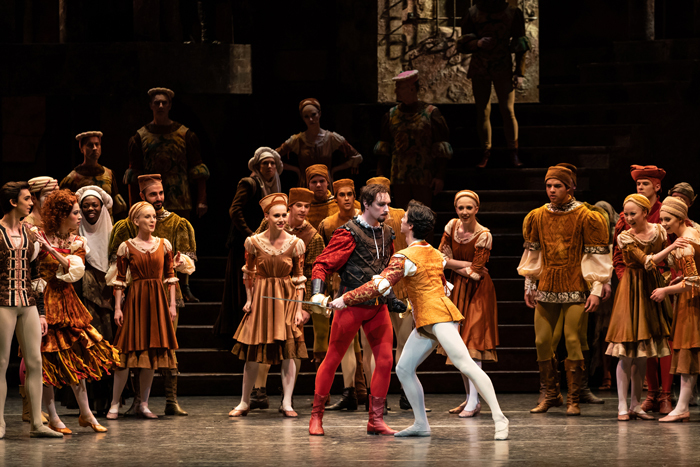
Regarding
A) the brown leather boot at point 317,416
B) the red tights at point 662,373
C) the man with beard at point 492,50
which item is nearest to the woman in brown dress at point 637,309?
the red tights at point 662,373

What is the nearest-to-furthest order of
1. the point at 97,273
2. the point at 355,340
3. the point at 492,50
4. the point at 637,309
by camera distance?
the point at 637,309
the point at 97,273
the point at 355,340
the point at 492,50

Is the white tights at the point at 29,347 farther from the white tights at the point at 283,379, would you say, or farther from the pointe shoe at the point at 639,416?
the pointe shoe at the point at 639,416

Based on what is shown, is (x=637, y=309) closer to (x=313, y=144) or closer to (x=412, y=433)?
(x=412, y=433)

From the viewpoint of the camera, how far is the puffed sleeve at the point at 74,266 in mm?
7312

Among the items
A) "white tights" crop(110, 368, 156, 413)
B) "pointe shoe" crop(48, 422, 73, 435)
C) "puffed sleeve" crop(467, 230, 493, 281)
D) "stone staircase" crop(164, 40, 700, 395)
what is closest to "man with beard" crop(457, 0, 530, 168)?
"stone staircase" crop(164, 40, 700, 395)

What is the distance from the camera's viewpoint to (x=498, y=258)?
10078 millimetres

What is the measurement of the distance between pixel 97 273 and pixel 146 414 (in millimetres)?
1082

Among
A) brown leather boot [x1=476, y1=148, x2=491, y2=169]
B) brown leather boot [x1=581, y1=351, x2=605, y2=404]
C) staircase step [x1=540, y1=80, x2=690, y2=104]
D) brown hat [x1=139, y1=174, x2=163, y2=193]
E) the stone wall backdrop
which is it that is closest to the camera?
brown hat [x1=139, y1=174, x2=163, y2=193]

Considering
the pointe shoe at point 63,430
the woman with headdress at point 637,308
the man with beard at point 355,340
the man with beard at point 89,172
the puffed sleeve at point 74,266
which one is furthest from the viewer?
the man with beard at point 89,172

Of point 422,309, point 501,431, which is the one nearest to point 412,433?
point 501,431

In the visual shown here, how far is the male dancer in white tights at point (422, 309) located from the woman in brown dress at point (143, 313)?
1.62m

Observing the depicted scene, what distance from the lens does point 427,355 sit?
22.5 ft

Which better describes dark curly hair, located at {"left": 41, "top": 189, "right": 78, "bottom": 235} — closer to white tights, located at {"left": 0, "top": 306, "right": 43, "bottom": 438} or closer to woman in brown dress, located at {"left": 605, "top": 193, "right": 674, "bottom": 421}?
white tights, located at {"left": 0, "top": 306, "right": 43, "bottom": 438}

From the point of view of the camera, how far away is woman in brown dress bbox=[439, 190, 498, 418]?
26.3 feet
